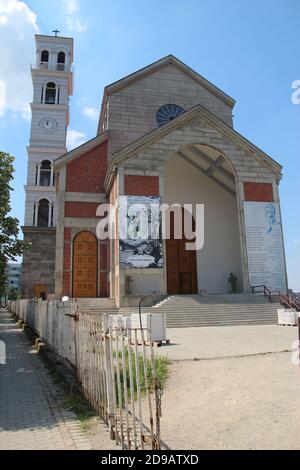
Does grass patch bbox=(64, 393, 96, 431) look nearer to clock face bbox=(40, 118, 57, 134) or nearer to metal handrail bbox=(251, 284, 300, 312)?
metal handrail bbox=(251, 284, 300, 312)

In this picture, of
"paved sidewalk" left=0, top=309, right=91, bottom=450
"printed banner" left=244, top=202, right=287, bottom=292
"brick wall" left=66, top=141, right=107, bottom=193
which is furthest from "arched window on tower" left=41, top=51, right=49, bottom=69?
"paved sidewalk" left=0, top=309, right=91, bottom=450

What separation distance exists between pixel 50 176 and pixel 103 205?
16674 millimetres

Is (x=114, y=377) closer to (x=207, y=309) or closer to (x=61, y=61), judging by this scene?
(x=207, y=309)

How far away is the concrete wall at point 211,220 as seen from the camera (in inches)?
1016

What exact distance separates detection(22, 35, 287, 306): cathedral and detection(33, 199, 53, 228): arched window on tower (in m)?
4.58

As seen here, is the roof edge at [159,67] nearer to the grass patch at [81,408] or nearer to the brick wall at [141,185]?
the brick wall at [141,185]

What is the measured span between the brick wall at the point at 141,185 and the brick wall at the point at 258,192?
5.64 m

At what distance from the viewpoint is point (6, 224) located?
605 inches

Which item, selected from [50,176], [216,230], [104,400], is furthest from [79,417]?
[50,176]

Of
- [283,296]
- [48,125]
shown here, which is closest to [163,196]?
[283,296]

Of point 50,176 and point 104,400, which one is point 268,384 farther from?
point 50,176

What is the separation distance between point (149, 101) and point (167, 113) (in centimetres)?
160

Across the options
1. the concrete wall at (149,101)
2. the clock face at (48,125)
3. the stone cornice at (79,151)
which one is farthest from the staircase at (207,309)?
the clock face at (48,125)

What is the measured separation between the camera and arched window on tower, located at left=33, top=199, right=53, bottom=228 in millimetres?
37969
